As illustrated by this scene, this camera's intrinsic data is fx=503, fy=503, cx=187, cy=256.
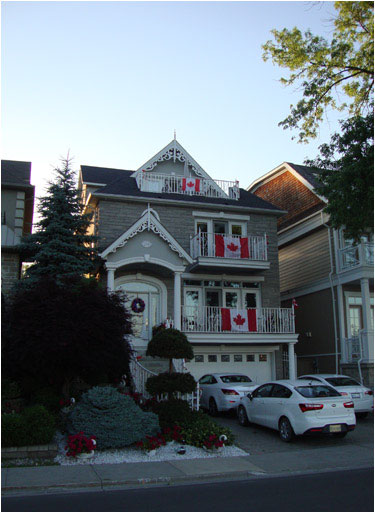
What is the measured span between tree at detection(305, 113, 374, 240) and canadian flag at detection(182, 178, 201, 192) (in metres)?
8.90

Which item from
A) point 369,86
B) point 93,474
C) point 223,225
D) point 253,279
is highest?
point 369,86

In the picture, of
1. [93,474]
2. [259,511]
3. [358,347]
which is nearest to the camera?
[259,511]

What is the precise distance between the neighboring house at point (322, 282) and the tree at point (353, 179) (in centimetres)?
713

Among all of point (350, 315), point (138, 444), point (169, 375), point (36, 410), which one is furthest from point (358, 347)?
point (36, 410)

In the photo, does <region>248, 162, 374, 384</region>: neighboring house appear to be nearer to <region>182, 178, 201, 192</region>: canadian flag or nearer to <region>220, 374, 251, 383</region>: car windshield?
<region>182, 178, 201, 192</region>: canadian flag

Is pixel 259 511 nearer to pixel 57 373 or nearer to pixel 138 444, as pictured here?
pixel 138 444

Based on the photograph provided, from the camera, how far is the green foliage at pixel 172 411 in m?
12.3

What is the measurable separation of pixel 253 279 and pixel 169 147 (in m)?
6.96

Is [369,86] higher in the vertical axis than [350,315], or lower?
higher

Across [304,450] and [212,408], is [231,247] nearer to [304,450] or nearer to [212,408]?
[212,408]

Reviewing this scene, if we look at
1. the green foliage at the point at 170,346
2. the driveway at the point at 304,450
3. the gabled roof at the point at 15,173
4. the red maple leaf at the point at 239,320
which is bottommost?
the driveway at the point at 304,450

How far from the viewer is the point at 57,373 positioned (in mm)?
12922

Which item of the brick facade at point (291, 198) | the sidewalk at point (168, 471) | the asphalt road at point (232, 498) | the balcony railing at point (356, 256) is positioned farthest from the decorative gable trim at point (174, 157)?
the asphalt road at point (232, 498)

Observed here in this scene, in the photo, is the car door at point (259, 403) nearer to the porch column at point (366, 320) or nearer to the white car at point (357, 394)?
the white car at point (357, 394)
